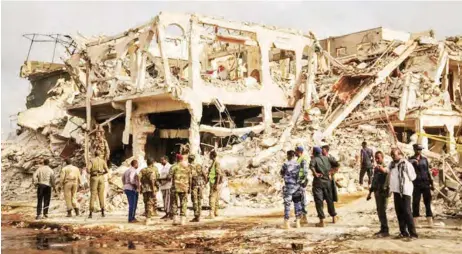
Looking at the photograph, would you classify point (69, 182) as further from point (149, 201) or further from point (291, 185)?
point (291, 185)

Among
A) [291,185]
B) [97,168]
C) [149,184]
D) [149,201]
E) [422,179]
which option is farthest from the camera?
[97,168]

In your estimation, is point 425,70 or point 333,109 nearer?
point 333,109

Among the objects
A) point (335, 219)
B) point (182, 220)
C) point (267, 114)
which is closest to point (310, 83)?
point (267, 114)

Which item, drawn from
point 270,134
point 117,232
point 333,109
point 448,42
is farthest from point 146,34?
point 448,42

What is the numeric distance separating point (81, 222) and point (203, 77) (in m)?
8.51

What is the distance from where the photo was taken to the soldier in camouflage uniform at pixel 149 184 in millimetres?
11602

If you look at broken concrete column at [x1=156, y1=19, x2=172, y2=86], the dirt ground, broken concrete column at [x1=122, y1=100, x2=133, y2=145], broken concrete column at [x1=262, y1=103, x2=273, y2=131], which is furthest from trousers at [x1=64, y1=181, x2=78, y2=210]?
broken concrete column at [x1=262, y1=103, x2=273, y2=131]

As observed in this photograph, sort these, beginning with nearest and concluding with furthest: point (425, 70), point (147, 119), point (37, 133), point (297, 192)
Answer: point (297, 192) < point (147, 119) < point (425, 70) < point (37, 133)

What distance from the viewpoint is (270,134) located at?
65.0 feet

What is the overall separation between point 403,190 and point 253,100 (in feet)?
41.5

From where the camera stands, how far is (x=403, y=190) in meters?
8.22

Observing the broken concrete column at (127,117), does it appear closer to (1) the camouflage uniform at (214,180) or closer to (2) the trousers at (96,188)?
(2) the trousers at (96,188)

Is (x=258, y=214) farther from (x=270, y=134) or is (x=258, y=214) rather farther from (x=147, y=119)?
(x=147, y=119)

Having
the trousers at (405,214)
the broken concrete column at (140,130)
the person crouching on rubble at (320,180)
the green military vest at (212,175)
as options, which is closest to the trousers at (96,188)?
the green military vest at (212,175)
